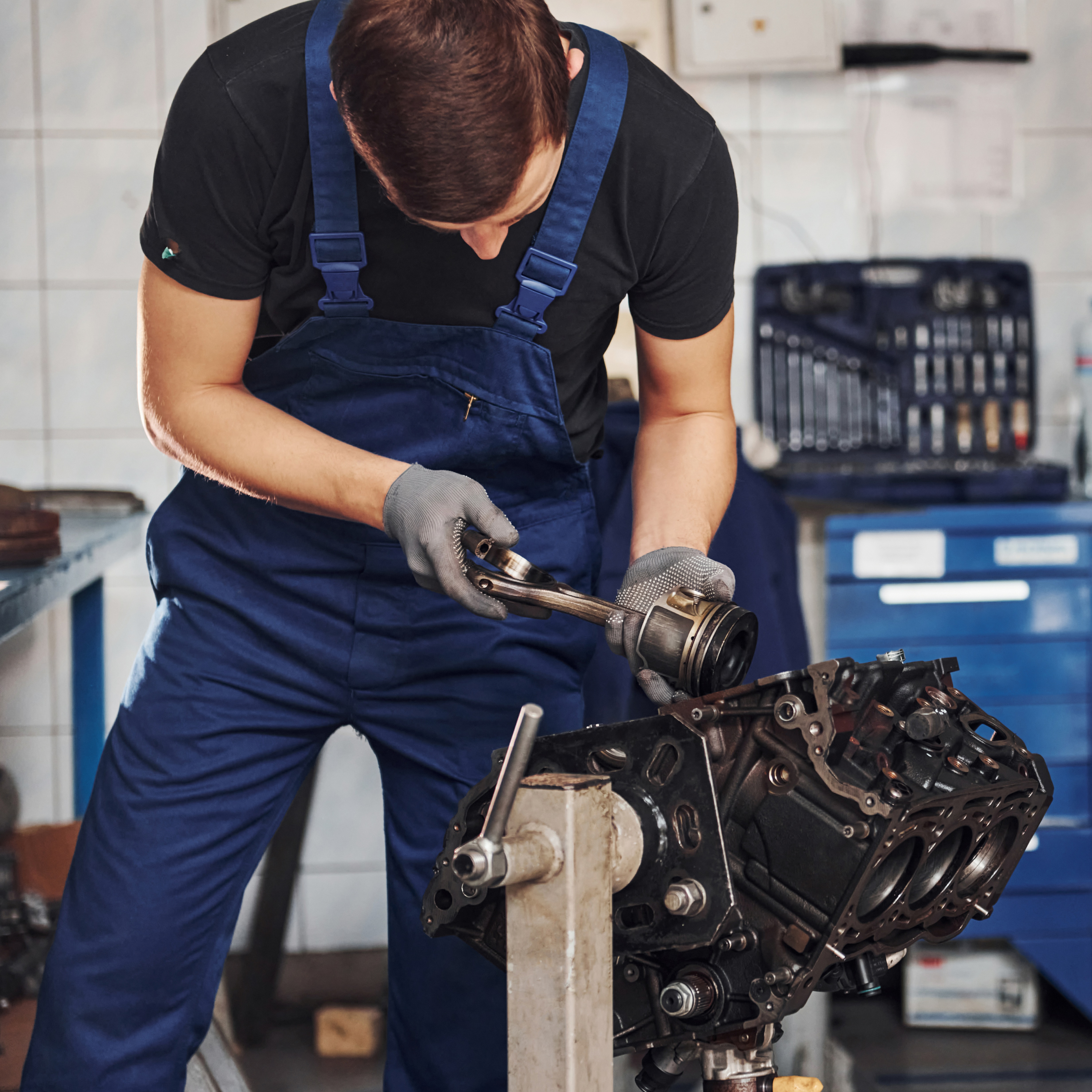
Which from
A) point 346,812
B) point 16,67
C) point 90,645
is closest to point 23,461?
point 90,645

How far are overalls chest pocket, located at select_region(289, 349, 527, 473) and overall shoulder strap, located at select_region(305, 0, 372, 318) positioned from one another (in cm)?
8

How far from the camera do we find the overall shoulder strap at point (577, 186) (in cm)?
103

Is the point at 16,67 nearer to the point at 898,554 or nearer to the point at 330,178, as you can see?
the point at 330,178

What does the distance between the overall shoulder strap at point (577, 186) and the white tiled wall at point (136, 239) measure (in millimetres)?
1547

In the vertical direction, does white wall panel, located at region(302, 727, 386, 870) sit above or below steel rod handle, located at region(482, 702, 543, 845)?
below

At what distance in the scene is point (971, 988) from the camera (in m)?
2.21

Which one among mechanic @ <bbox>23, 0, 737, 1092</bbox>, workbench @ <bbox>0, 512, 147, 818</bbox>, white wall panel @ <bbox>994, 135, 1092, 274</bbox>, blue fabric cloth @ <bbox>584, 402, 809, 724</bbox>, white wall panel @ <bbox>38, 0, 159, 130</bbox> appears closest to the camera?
mechanic @ <bbox>23, 0, 737, 1092</bbox>

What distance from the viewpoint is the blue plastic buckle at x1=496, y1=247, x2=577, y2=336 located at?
1041mm

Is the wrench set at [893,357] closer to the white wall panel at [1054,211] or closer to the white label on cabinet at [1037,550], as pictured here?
the white wall panel at [1054,211]

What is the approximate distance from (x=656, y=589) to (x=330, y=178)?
1.42ft

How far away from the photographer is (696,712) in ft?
2.66

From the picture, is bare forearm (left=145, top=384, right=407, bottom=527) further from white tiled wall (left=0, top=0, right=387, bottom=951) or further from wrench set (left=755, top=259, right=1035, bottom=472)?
wrench set (left=755, top=259, right=1035, bottom=472)

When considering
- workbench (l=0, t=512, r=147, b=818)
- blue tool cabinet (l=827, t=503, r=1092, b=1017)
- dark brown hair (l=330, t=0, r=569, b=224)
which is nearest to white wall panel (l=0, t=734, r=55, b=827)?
workbench (l=0, t=512, r=147, b=818)

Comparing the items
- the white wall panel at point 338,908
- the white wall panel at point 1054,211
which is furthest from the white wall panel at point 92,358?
the white wall panel at point 1054,211
